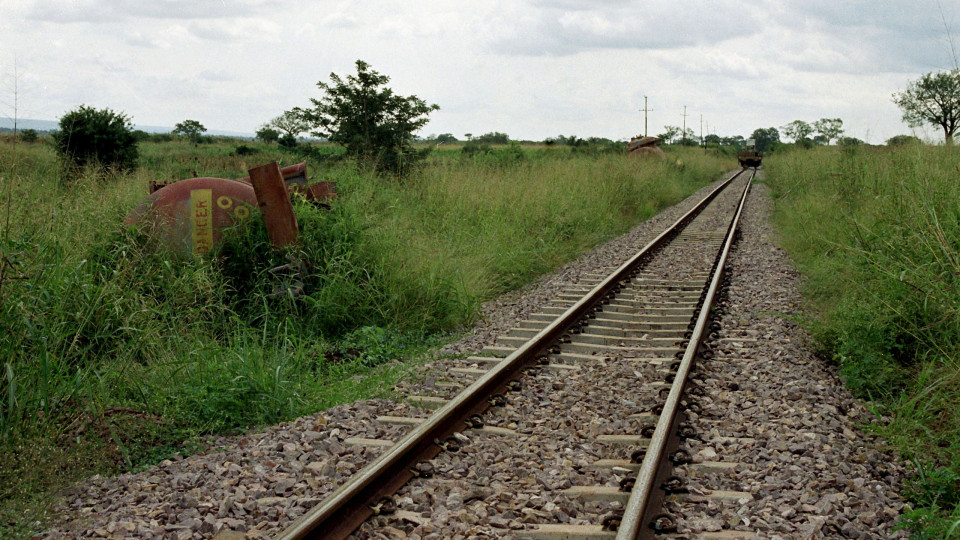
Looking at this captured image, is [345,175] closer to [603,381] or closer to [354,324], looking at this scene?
[354,324]

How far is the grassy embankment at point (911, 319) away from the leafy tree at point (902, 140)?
0.25 metres

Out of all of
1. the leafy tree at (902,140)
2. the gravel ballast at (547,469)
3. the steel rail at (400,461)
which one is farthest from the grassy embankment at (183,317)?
the leafy tree at (902,140)

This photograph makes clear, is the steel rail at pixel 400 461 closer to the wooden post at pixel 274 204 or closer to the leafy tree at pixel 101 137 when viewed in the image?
the wooden post at pixel 274 204

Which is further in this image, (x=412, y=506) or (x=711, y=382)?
(x=711, y=382)

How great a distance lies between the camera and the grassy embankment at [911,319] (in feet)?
13.1

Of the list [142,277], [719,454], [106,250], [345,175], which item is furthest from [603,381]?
[345,175]

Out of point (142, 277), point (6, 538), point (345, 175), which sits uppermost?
point (345, 175)

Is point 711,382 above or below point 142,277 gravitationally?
below

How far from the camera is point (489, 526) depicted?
3.46 m

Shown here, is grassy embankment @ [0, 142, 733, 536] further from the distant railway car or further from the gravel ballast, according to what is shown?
the distant railway car

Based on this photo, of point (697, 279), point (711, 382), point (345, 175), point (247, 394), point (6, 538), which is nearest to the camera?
point (6, 538)

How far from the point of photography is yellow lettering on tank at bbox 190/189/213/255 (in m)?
7.43

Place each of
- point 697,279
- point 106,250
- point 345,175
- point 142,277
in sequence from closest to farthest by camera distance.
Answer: point 142,277, point 106,250, point 697,279, point 345,175

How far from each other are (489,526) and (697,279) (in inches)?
273
